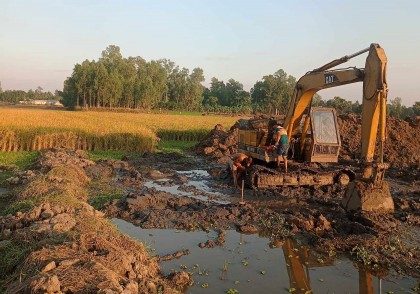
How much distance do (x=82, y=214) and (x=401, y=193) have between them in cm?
1045

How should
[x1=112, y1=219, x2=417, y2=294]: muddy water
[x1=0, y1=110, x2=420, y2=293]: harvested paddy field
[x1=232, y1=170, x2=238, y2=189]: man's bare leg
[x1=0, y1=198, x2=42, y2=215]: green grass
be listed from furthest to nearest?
[x1=232, y1=170, x2=238, y2=189]: man's bare leg, [x1=0, y1=198, x2=42, y2=215]: green grass, [x1=112, y1=219, x2=417, y2=294]: muddy water, [x1=0, y1=110, x2=420, y2=293]: harvested paddy field

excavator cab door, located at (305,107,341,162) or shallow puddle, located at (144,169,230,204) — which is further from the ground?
excavator cab door, located at (305,107,341,162)

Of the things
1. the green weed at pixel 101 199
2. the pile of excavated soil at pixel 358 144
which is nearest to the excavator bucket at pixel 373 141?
the green weed at pixel 101 199

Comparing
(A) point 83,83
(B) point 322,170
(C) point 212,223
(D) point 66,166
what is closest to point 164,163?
(D) point 66,166

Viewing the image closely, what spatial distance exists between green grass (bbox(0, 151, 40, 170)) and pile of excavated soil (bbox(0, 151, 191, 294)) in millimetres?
7436

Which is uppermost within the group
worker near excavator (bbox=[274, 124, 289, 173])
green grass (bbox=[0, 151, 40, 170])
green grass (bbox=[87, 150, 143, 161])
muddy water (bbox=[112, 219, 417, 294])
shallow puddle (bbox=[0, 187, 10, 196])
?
worker near excavator (bbox=[274, 124, 289, 173])

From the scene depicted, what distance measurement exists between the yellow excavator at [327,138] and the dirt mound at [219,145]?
18.7ft

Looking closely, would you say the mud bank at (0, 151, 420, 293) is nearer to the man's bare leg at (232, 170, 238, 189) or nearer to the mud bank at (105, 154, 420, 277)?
the mud bank at (105, 154, 420, 277)

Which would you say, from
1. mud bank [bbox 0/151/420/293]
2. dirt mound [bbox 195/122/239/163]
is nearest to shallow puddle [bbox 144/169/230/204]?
mud bank [bbox 0/151/420/293]

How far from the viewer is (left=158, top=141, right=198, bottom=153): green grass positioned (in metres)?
22.3

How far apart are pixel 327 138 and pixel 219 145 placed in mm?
9766

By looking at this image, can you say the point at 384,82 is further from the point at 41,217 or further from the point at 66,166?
the point at 66,166

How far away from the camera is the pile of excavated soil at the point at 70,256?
13.0 feet

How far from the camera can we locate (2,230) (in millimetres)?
6043
